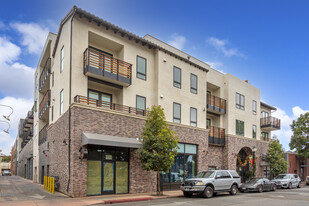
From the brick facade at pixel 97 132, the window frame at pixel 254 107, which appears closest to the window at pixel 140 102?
the brick facade at pixel 97 132

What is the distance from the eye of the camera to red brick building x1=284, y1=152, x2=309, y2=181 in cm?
4126

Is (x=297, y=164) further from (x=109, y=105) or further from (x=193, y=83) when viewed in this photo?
(x=109, y=105)

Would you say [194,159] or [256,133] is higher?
[256,133]

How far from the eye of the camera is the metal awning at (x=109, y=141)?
15.4 metres

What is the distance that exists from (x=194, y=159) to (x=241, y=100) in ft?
34.8

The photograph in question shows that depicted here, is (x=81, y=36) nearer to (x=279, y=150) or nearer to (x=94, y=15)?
(x=94, y=15)

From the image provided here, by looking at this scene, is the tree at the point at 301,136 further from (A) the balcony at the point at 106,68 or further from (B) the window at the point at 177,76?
(A) the balcony at the point at 106,68

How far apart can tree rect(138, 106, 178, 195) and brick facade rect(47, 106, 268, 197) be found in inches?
65.3

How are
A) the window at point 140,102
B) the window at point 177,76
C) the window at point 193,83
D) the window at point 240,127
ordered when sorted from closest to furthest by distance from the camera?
the window at point 140,102, the window at point 177,76, the window at point 193,83, the window at point 240,127

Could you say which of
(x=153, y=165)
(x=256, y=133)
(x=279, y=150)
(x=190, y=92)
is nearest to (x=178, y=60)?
(x=190, y=92)

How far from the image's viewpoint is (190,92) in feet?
79.5

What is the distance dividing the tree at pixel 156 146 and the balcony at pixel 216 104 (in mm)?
10251

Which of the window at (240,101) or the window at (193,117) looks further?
the window at (240,101)

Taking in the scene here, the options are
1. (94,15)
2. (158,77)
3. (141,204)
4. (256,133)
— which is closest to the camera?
(141,204)
